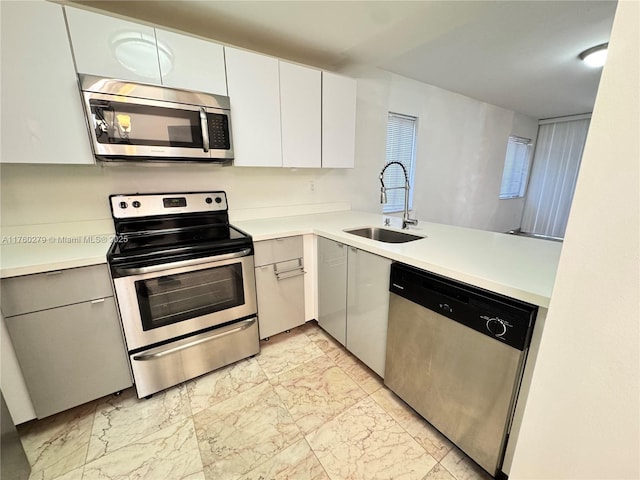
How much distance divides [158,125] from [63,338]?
122cm

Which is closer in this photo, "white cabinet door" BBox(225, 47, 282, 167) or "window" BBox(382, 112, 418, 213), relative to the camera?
"white cabinet door" BBox(225, 47, 282, 167)

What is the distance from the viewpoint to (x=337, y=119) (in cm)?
217

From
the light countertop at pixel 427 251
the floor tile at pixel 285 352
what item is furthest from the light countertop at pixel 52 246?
the floor tile at pixel 285 352

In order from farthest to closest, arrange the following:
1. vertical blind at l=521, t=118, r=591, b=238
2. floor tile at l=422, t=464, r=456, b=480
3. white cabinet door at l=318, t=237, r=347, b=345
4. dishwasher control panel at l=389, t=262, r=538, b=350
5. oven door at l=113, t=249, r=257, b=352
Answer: vertical blind at l=521, t=118, r=591, b=238 < white cabinet door at l=318, t=237, r=347, b=345 < oven door at l=113, t=249, r=257, b=352 < floor tile at l=422, t=464, r=456, b=480 < dishwasher control panel at l=389, t=262, r=538, b=350

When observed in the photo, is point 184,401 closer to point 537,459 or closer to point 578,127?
point 537,459

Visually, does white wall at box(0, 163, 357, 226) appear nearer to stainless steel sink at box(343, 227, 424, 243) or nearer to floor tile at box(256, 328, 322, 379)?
stainless steel sink at box(343, 227, 424, 243)

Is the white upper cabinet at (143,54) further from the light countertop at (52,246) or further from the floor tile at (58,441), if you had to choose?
the floor tile at (58,441)

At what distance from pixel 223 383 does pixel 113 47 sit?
6.58ft

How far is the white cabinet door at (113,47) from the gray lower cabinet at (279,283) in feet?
3.82

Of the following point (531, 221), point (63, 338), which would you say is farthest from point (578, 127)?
point (63, 338)

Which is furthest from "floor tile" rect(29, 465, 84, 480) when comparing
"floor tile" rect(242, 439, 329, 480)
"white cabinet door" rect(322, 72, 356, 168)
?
"white cabinet door" rect(322, 72, 356, 168)

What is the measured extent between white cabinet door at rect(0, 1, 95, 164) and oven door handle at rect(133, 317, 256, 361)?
1.12m

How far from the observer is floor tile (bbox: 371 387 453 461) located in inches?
50.5

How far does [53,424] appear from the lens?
4.65 ft
